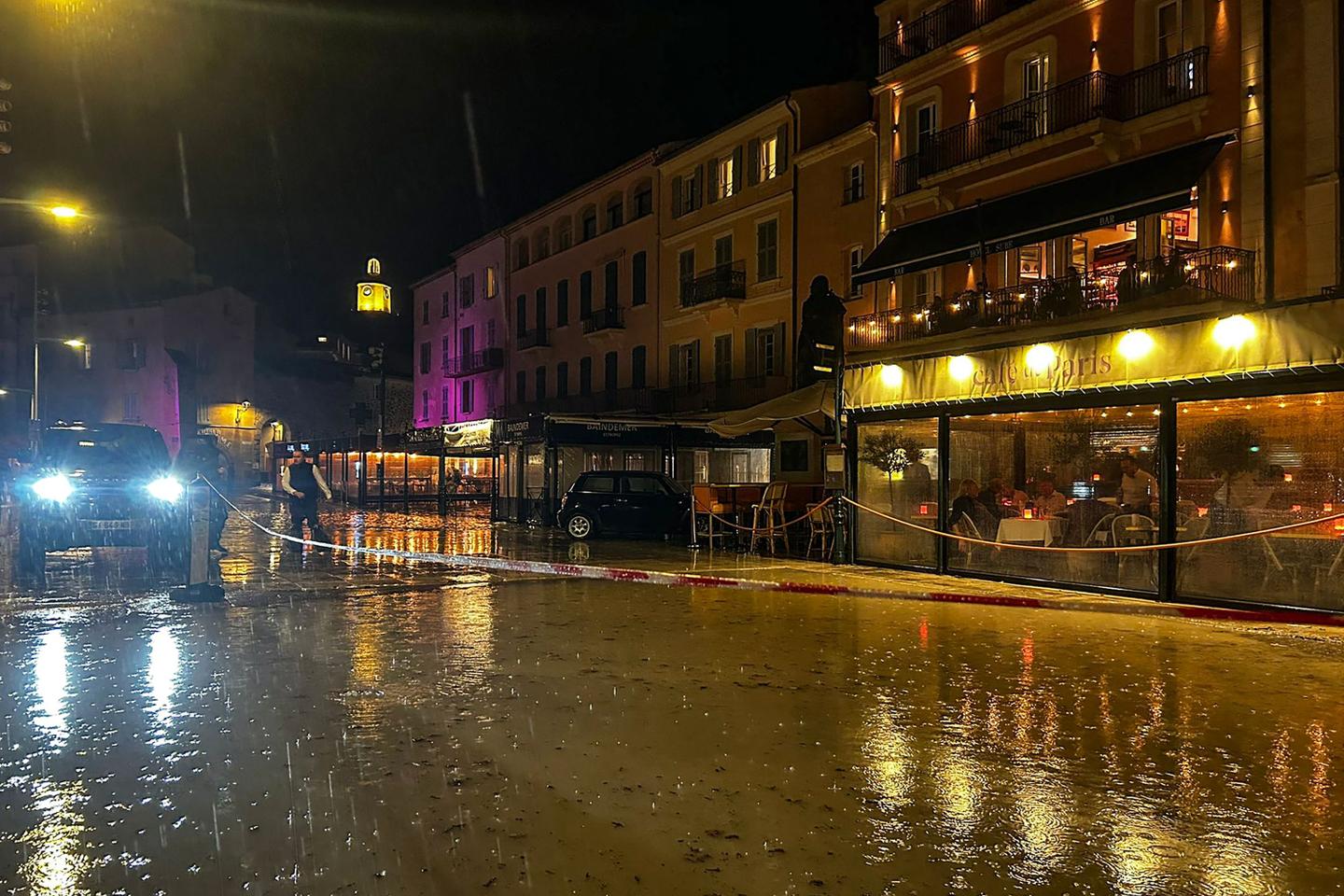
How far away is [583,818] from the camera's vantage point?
14.2ft

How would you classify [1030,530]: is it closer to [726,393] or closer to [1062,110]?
[1062,110]

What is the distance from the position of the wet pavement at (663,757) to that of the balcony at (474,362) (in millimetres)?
38861

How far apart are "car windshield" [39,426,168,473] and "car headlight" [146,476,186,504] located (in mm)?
2009

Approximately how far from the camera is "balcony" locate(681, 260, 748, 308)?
32.4 meters

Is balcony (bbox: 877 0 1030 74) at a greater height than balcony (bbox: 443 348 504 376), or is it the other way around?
balcony (bbox: 877 0 1030 74)

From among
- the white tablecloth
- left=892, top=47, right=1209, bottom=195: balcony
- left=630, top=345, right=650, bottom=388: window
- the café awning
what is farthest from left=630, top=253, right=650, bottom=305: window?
the white tablecloth

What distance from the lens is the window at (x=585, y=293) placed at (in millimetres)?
41781

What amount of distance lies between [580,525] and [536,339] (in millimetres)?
23282

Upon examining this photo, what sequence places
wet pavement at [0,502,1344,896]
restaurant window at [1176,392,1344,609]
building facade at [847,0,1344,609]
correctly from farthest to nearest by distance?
building facade at [847,0,1344,609]
restaurant window at [1176,392,1344,609]
wet pavement at [0,502,1344,896]

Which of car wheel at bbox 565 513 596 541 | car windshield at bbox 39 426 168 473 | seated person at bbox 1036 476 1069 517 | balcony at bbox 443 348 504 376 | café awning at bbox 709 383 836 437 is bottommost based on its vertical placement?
car wheel at bbox 565 513 596 541

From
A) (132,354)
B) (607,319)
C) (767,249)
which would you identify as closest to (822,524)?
(767,249)

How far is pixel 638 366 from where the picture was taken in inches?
1528

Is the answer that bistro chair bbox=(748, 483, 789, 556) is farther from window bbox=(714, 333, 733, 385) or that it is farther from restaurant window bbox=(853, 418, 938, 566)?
window bbox=(714, 333, 733, 385)

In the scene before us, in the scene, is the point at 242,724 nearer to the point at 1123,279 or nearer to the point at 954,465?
the point at 954,465
